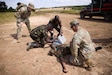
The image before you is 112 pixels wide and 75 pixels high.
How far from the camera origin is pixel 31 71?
487 cm

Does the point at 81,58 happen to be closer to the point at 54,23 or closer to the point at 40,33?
the point at 40,33

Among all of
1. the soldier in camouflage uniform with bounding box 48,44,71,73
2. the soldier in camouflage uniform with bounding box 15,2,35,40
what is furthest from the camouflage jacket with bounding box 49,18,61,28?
the soldier in camouflage uniform with bounding box 15,2,35,40

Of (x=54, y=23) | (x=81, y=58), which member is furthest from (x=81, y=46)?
(x=54, y=23)

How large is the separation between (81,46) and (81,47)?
4 cm

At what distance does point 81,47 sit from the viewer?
462 cm

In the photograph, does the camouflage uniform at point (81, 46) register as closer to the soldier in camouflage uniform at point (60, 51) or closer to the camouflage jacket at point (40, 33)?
the soldier in camouflage uniform at point (60, 51)

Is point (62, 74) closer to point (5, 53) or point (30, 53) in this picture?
point (30, 53)

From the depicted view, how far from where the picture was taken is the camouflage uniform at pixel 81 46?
434cm

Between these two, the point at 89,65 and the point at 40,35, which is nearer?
the point at 89,65

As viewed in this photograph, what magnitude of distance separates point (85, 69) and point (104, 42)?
3.56 metres

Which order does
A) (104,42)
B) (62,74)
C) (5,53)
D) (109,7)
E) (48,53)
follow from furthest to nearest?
(109,7) → (104,42) → (5,53) → (48,53) → (62,74)

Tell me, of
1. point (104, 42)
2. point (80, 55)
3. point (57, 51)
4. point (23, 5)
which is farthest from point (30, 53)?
point (104, 42)

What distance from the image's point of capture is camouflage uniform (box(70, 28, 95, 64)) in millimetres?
4344

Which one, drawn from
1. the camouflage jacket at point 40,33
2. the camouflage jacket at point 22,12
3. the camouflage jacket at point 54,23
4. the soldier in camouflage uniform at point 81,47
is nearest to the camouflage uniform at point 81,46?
Answer: the soldier in camouflage uniform at point 81,47
